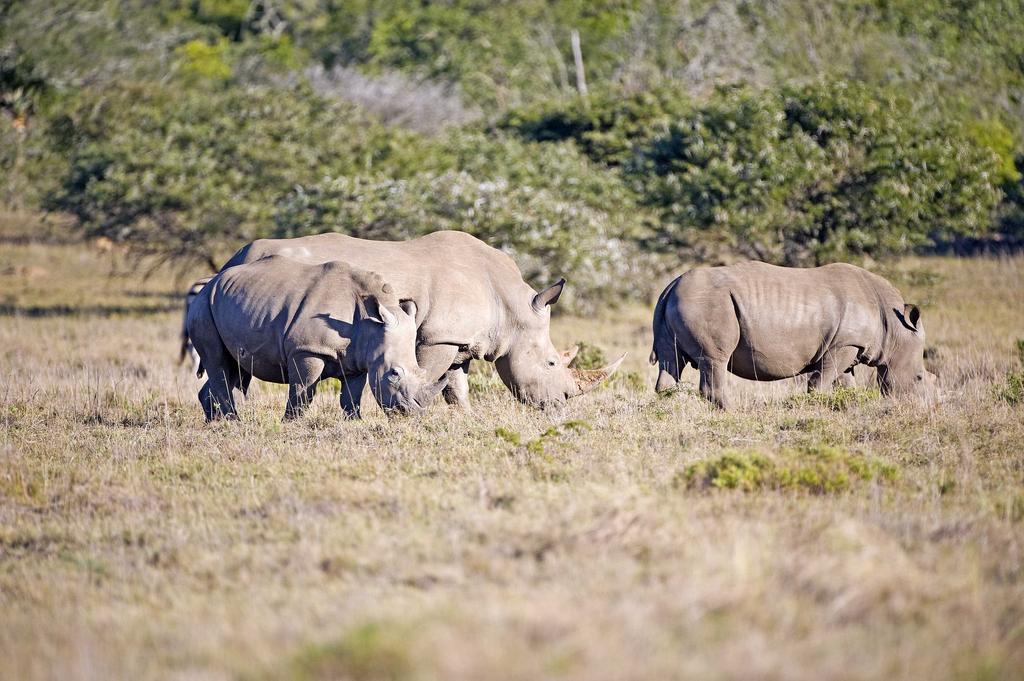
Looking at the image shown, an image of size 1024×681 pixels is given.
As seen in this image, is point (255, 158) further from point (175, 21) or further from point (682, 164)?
point (175, 21)

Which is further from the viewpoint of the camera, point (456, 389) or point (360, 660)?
point (456, 389)

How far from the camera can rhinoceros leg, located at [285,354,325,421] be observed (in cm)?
983

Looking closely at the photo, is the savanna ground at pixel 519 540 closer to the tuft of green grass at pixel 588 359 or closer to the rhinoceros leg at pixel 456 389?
the rhinoceros leg at pixel 456 389

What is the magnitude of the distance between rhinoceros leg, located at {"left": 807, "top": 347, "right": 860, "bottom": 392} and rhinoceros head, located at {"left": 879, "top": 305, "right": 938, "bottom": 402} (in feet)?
1.23

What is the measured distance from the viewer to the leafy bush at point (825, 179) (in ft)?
62.4

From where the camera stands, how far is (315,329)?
9789 millimetres

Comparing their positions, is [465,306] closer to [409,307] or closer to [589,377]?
[409,307]

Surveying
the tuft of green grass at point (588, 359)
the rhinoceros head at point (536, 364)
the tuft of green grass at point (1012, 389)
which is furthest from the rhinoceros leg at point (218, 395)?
the tuft of green grass at point (1012, 389)

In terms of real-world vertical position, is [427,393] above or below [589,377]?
above

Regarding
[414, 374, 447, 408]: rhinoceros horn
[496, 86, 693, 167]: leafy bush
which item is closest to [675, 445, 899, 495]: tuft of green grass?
[414, 374, 447, 408]: rhinoceros horn

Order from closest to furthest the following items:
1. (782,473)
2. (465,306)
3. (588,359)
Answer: (782,473) < (465,306) < (588,359)

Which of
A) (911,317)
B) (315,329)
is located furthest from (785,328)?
(315,329)

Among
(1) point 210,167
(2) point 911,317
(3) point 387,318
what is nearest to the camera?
(3) point 387,318

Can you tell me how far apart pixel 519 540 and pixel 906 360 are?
6.55 meters
